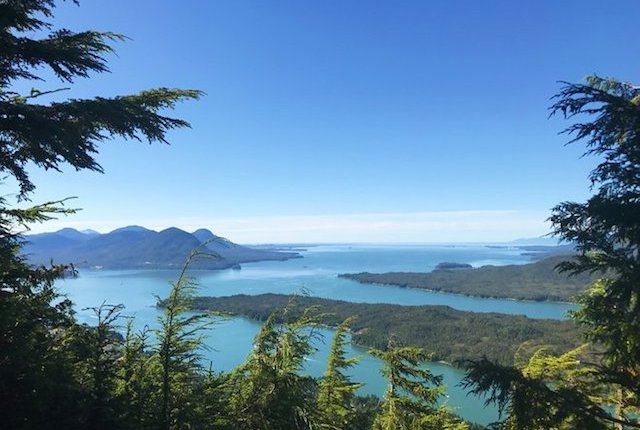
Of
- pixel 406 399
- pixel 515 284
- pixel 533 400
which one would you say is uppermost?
pixel 533 400

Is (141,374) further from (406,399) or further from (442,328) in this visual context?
(442,328)

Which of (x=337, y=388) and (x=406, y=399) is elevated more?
(x=337, y=388)

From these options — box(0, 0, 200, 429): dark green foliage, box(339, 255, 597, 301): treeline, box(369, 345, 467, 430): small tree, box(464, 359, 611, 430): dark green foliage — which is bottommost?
box(339, 255, 597, 301): treeline

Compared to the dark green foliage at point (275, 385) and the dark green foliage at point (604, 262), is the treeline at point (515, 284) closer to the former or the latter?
the dark green foliage at point (604, 262)

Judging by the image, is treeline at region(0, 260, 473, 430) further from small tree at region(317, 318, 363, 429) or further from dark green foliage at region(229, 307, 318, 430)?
small tree at region(317, 318, 363, 429)

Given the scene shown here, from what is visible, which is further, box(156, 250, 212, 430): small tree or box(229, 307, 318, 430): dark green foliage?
box(229, 307, 318, 430): dark green foliage

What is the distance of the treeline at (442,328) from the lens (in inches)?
3305

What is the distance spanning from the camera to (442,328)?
330 feet

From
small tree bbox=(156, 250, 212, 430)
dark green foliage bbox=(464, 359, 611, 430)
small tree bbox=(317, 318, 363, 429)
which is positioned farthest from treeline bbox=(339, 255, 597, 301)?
small tree bbox=(156, 250, 212, 430)

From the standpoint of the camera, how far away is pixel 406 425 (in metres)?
7.16

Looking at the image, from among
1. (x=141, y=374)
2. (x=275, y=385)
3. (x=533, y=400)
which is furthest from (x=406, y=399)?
(x=141, y=374)

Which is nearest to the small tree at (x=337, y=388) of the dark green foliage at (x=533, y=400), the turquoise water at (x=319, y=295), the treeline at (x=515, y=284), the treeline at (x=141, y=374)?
the treeline at (x=141, y=374)

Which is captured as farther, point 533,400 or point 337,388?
point 337,388

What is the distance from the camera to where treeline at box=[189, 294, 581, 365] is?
83.9m
